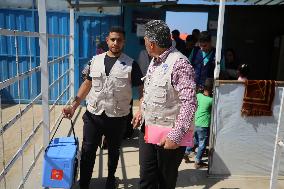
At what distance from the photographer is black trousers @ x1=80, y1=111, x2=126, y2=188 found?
10.9 ft

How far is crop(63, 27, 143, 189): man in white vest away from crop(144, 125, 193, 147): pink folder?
811mm

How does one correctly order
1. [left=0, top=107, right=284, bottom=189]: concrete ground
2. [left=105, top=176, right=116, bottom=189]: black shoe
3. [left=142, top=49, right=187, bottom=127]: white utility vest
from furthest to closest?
[left=0, top=107, right=284, bottom=189]: concrete ground < [left=105, top=176, right=116, bottom=189]: black shoe < [left=142, top=49, right=187, bottom=127]: white utility vest

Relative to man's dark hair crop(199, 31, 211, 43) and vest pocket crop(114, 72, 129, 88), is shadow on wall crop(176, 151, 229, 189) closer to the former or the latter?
vest pocket crop(114, 72, 129, 88)

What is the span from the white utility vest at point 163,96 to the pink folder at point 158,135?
0.11 feet

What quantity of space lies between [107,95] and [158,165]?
3.22 ft

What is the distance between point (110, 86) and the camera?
129 inches

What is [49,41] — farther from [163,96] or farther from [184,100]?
[184,100]

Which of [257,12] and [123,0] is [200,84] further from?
[257,12]

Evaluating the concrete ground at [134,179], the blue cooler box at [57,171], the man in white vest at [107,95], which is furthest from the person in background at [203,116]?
the blue cooler box at [57,171]

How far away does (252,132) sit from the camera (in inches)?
155

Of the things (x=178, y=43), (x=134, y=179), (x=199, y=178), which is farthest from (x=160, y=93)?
(x=178, y=43)

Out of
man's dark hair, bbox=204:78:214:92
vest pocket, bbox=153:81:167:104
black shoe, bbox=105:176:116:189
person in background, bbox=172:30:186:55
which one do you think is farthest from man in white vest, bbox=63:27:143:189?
person in background, bbox=172:30:186:55

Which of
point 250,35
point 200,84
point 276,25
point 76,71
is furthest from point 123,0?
point 276,25

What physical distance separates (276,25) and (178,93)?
824cm
